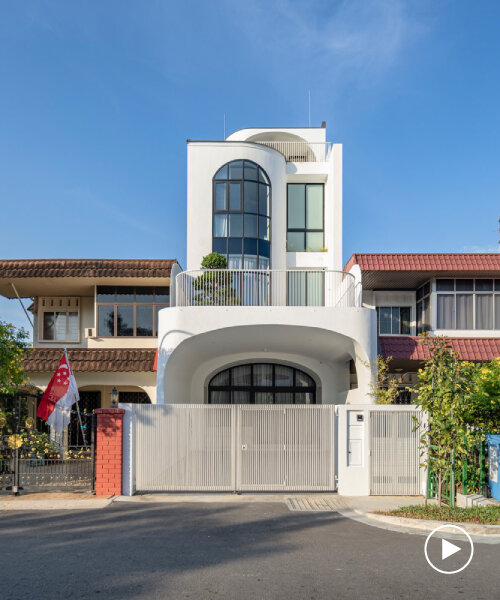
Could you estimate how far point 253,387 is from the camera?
2150 centimetres

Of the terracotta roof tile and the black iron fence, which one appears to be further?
the terracotta roof tile

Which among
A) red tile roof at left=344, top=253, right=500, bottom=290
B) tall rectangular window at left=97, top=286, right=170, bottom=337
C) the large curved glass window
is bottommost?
tall rectangular window at left=97, top=286, right=170, bottom=337

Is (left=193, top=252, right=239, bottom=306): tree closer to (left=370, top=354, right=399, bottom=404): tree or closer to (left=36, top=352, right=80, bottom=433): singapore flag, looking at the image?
(left=36, top=352, right=80, bottom=433): singapore flag

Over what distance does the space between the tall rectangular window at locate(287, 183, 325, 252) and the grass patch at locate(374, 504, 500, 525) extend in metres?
13.9

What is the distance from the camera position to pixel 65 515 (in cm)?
1041

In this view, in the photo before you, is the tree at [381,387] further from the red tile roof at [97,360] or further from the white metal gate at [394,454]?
the red tile roof at [97,360]

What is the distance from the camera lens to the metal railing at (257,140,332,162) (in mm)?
24609

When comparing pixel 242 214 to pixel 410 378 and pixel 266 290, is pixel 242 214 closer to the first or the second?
pixel 266 290

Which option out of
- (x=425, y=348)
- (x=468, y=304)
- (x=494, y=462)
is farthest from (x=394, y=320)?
(x=494, y=462)

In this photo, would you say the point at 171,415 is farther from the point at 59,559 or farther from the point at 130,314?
the point at 130,314

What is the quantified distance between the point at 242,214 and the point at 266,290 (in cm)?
689

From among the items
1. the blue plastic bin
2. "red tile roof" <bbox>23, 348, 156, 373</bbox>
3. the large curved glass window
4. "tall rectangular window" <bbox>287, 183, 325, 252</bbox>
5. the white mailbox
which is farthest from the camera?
"tall rectangular window" <bbox>287, 183, 325, 252</bbox>

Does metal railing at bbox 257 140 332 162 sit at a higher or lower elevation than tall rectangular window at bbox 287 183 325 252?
higher

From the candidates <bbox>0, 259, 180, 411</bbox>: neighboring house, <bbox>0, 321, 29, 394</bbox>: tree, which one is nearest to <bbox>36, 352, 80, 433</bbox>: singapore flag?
<bbox>0, 321, 29, 394</bbox>: tree
